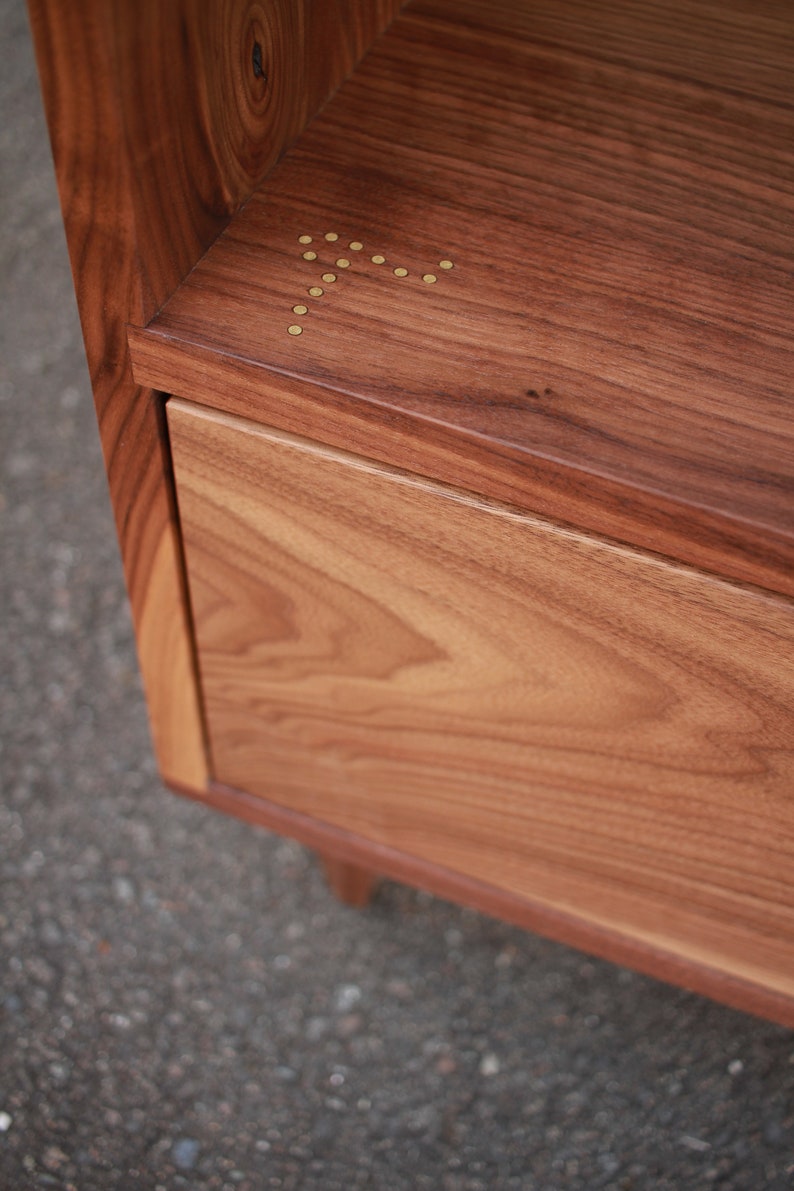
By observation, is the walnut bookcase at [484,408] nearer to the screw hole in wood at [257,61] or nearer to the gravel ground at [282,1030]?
the screw hole in wood at [257,61]

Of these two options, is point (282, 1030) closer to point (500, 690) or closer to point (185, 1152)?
point (185, 1152)

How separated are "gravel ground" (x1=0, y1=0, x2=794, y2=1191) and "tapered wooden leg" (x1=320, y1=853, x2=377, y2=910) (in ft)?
0.05

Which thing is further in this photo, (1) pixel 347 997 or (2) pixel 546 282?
(1) pixel 347 997

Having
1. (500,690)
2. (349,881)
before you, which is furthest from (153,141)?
(349,881)

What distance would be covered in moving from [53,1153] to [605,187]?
2.15 feet

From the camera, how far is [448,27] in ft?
2.01

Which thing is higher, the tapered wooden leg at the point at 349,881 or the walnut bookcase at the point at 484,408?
the walnut bookcase at the point at 484,408

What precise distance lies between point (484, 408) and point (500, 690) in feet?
0.52

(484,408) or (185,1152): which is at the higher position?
(484,408)

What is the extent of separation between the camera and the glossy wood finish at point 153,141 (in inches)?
16.2

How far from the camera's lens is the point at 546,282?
504 millimetres

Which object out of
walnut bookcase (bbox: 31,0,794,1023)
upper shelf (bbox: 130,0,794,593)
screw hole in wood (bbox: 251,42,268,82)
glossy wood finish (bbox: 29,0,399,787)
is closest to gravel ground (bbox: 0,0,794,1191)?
walnut bookcase (bbox: 31,0,794,1023)

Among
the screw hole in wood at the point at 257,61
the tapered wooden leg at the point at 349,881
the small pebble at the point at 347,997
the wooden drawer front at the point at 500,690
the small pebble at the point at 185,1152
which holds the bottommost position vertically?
the small pebble at the point at 185,1152

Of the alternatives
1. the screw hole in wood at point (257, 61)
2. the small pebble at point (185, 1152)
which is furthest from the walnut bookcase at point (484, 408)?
the small pebble at point (185, 1152)
